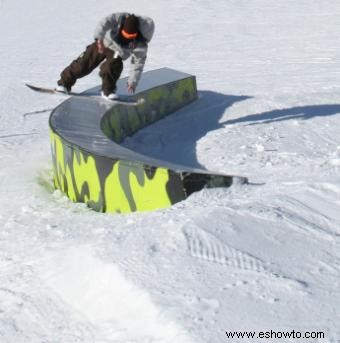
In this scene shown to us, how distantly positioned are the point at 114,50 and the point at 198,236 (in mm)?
3168

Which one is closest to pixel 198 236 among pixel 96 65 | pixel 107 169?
pixel 107 169

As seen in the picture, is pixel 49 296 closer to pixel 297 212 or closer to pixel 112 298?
pixel 112 298

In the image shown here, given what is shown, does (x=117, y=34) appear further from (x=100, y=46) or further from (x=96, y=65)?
(x=96, y=65)

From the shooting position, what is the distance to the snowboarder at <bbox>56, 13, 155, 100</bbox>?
655 cm

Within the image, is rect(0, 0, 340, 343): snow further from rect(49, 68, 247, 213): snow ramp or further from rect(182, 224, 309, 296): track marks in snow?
rect(49, 68, 247, 213): snow ramp

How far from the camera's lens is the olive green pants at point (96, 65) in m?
6.85

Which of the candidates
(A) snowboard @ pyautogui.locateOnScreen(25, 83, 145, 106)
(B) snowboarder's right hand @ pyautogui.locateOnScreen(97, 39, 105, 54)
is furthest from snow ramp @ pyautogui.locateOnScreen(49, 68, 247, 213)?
(B) snowboarder's right hand @ pyautogui.locateOnScreen(97, 39, 105, 54)

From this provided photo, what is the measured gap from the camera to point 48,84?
10234 millimetres

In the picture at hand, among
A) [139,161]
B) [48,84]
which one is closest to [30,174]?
[139,161]

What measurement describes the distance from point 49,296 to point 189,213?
1.02 metres

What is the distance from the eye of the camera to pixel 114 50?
22.0ft

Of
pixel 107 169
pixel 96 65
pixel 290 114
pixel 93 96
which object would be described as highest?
pixel 96 65

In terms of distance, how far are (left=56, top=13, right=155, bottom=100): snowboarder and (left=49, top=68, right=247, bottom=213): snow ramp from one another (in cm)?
25

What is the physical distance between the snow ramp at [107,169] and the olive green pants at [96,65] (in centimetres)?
20
